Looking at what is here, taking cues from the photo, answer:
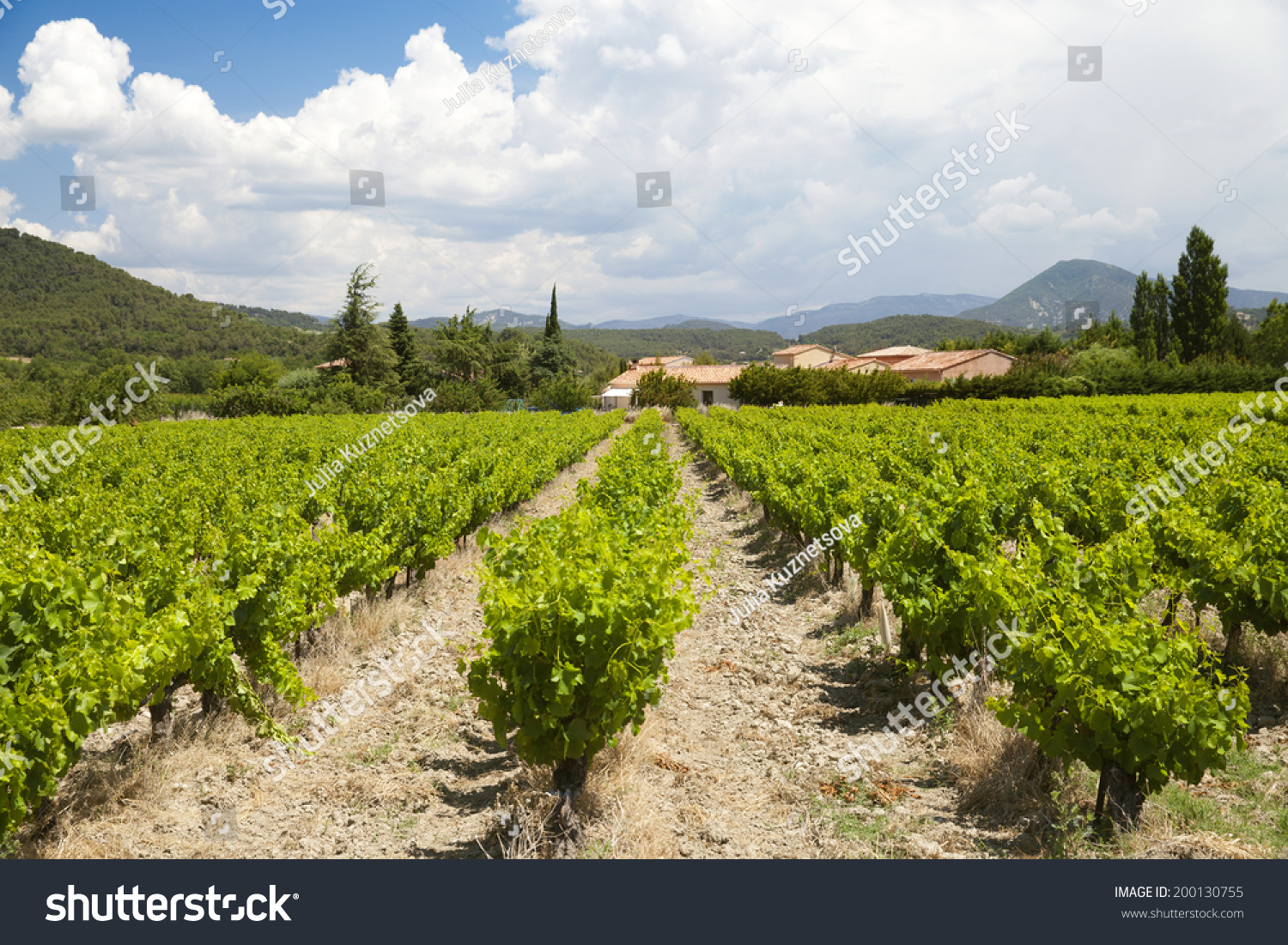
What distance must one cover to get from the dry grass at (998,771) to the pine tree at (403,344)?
195 feet

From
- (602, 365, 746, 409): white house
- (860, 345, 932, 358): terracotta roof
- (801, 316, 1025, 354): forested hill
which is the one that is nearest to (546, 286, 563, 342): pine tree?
(602, 365, 746, 409): white house

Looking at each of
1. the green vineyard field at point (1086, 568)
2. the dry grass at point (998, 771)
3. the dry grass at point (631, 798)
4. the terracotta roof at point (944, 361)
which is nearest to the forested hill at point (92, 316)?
the terracotta roof at point (944, 361)

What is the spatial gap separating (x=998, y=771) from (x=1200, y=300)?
69.6m

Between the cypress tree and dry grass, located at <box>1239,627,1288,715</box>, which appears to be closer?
dry grass, located at <box>1239,627,1288,715</box>

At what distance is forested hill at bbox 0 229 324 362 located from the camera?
65.9 metres

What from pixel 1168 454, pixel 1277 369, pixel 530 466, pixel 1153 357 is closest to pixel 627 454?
pixel 530 466

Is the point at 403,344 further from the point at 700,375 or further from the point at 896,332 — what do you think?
the point at 896,332

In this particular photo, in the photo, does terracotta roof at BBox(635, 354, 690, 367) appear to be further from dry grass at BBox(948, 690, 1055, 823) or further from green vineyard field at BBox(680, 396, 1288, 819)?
dry grass at BBox(948, 690, 1055, 823)

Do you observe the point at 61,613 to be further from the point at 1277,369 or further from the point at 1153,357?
the point at 1153,357

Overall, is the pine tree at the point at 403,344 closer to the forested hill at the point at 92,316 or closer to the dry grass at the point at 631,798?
the forested hill at the point at 92,316

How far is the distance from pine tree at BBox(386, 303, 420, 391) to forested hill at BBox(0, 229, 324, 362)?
5872 mm

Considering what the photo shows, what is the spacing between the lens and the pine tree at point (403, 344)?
60.2 metres

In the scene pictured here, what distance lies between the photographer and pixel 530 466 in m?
16.0

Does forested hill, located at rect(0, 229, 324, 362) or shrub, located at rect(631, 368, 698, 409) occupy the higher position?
forested hill, located at rect(0, 229, 324, 362)
